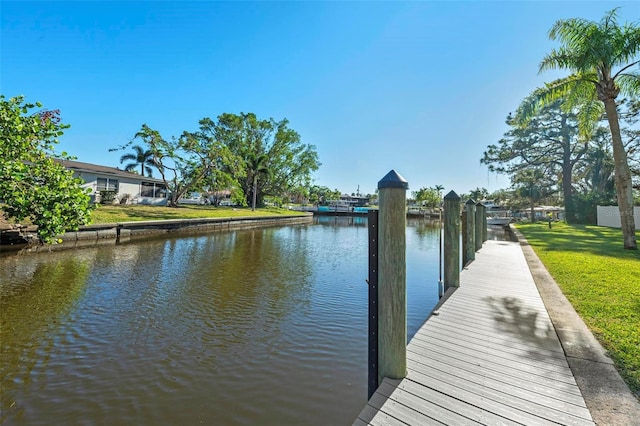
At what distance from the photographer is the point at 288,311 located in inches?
221

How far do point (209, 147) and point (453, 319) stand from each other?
91.5ft

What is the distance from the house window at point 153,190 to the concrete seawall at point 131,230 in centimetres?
1080

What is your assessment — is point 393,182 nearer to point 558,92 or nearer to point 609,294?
point 609,294

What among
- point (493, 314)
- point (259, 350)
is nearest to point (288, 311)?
point (259, 350)

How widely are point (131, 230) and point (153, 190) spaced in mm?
15392

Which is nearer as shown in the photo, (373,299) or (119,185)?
(373,299)

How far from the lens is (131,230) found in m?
15.4

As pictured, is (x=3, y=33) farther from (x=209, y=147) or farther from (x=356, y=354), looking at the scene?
(x=209, y=147)

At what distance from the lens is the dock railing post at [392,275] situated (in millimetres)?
2549

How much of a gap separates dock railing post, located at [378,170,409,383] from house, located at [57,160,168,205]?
24.7m

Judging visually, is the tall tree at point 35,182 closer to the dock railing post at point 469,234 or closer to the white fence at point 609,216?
the dock railing post at point 469,234

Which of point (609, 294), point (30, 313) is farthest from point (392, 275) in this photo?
point (30, 313)

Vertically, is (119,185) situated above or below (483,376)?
above

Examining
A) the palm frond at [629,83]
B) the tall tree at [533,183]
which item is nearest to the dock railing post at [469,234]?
the palm frond at [629,83]
